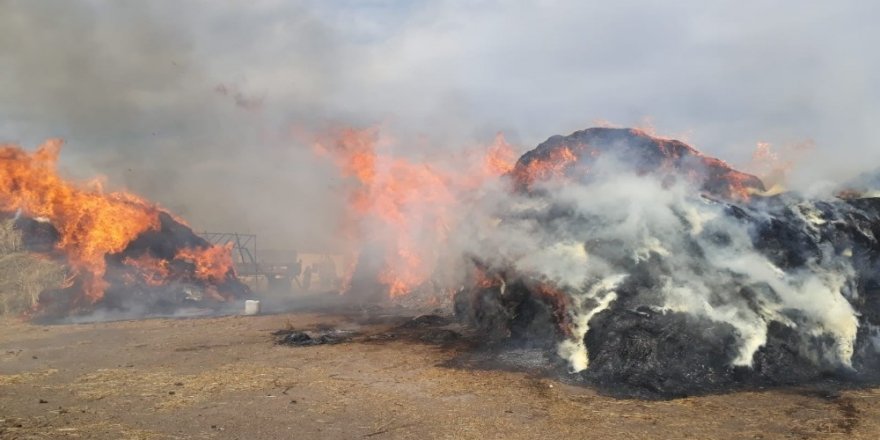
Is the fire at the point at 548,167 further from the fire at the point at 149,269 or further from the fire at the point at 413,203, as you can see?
the fire at the point at 149,269

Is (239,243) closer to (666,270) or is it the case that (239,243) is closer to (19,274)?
(19,274)

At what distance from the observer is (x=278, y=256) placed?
63031 mm

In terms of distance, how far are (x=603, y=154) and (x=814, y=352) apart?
8335 millimetres

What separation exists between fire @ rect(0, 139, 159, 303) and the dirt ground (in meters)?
14.7

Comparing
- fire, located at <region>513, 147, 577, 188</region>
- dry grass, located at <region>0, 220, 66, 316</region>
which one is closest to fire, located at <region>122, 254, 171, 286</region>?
dry grass, located at <region>0, 220, 66, 316</region>

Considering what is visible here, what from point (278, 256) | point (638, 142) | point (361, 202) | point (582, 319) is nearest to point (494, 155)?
point (638, 142)

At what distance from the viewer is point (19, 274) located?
83.0ft

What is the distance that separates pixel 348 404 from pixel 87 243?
25.9 metres

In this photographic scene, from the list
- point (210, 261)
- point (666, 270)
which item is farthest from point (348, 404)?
point (210, 261)

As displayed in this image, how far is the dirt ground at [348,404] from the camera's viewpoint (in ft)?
28.0

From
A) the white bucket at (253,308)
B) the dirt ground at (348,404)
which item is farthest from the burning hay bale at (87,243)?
the dirt ground at (348,404)

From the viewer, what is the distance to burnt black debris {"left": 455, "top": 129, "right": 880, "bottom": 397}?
1184 centimetres

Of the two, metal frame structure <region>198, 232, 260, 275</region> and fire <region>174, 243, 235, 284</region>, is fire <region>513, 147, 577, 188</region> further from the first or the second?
metal frame structure <region>198, 232, 260, 275</region>

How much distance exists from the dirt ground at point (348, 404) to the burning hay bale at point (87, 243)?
41.9 feet
